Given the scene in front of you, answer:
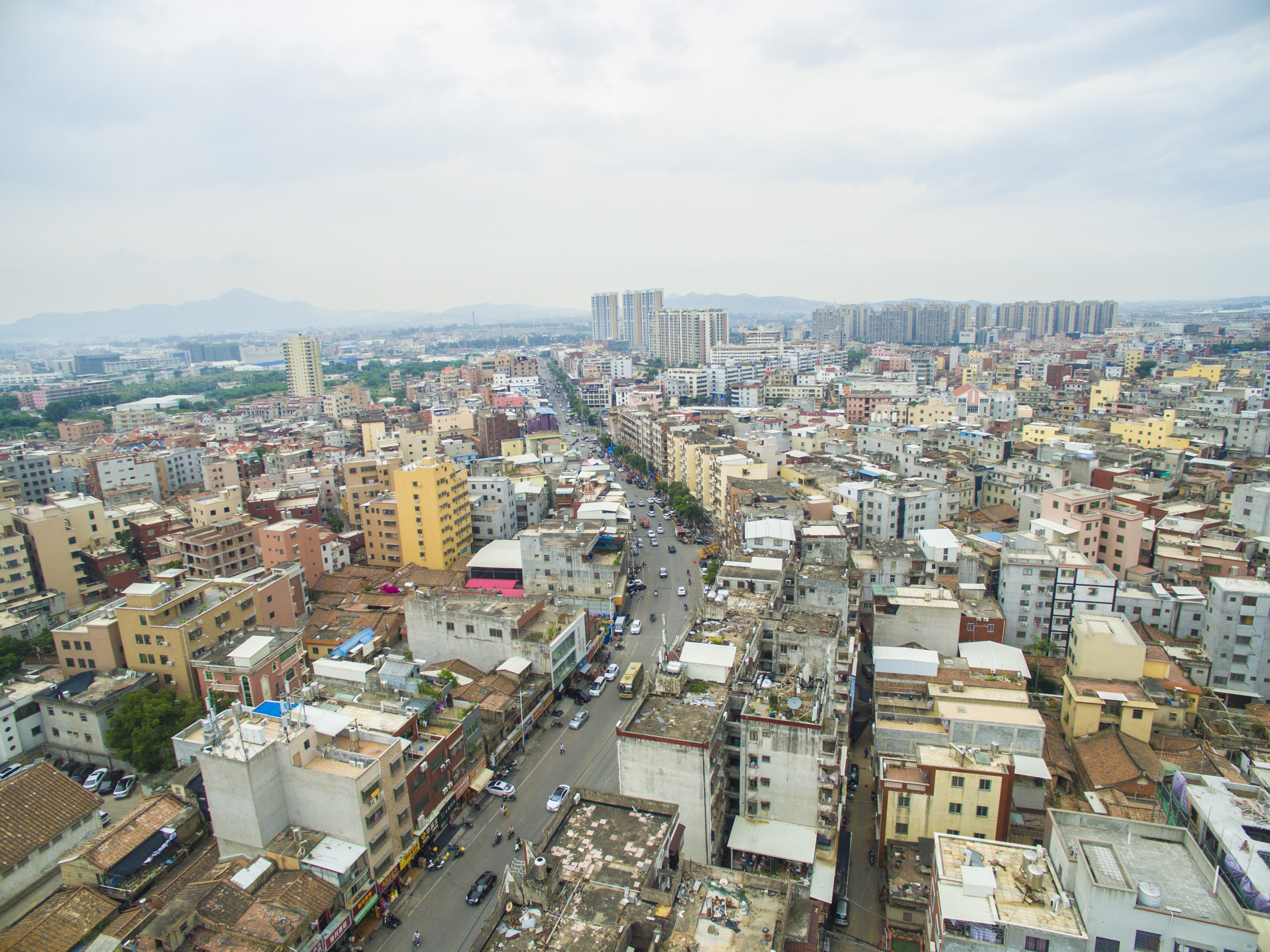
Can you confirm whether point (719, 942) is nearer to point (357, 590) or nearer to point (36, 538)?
point (357, 590)

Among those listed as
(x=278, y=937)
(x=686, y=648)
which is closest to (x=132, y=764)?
(x=278, y=937)

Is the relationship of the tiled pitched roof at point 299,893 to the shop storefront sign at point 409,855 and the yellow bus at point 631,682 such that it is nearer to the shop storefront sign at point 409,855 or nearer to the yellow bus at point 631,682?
the shop storefront sign at point 409,855

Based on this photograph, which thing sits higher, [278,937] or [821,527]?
[821,527]

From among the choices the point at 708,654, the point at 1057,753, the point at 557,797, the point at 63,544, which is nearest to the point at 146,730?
the point at 557,797

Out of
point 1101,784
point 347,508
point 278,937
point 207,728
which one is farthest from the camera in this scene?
point 347,508

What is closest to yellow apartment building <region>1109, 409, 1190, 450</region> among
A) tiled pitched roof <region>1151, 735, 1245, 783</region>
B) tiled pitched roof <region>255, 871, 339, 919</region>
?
tiled pitched roof <region>1151, 735, 1245, 783</region>

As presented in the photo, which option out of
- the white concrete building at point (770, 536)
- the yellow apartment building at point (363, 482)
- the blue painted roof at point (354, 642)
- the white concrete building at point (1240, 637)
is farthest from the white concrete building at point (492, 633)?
the white concrete building at point (1240, 637)

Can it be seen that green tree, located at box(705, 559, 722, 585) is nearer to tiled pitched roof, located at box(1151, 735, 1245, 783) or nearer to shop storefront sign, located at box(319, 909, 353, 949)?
tiled pitched roof, located at box(1151, 735, 1245, 783)
